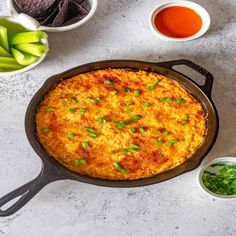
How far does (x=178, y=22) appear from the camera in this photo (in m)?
2.73

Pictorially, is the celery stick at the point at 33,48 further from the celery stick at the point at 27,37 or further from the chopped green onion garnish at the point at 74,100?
the chopped green onion garnish at the point at 74,100

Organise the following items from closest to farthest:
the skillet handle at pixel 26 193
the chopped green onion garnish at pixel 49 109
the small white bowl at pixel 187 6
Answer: the skillet handle at pixel 26 193
the chopped green onion garnish at pixel 49 109
the small white bowl at pixel 187 6

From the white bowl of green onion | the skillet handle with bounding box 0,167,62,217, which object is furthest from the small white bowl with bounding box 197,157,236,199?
the white bowl of green onion

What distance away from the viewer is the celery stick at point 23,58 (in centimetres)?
251

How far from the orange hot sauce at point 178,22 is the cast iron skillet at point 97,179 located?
1.24ft

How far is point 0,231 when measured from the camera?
6.97ft

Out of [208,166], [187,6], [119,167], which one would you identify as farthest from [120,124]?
[187,6]

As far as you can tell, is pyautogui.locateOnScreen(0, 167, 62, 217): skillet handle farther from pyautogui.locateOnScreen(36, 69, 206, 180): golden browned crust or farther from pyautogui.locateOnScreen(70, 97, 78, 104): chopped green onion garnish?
pyautogui.locateOnScreen(70, 97, 78, 104): chopped green onion garnish

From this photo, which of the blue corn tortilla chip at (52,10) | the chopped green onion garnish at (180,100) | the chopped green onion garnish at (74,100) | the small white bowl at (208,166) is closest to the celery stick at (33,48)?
the blue corn tortilla chip at (52,10)

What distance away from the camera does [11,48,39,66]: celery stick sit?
98.7 inches

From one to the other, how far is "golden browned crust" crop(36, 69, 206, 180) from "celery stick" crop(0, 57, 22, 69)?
0.32m

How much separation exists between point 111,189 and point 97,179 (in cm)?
22

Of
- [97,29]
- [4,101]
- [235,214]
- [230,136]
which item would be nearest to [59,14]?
[97,29]

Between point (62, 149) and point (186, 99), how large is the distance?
0.58 metres
